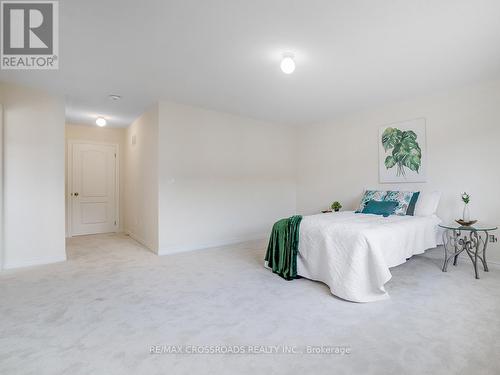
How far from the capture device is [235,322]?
2143 mm

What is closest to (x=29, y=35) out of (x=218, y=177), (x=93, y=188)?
(x=218, y=177)

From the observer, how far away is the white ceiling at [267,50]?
2.12 meters

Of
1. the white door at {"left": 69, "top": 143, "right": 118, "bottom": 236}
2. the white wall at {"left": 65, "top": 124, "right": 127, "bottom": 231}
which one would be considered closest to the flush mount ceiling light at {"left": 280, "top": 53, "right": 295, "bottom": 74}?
the white wall at {"left": 65, "top": 124, "right": 127, "bottom": 231}

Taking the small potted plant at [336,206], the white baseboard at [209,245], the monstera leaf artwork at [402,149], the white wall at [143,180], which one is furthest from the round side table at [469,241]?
the white wall at [143,180]

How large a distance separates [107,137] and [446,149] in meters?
6.64

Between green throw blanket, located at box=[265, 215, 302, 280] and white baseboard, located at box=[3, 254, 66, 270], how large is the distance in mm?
3127

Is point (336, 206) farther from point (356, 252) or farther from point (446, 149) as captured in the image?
point (356, 252)

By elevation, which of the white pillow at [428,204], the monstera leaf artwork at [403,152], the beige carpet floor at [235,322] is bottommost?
the beige carpet floor at [235,322]

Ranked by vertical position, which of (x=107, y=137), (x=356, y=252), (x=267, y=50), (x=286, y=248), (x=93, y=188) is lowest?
(x=286, y=248)

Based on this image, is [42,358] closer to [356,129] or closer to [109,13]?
[109,13]

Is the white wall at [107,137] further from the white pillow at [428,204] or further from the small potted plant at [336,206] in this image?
the white pillow at [428,204]

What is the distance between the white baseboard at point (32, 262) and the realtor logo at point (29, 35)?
8.23ft

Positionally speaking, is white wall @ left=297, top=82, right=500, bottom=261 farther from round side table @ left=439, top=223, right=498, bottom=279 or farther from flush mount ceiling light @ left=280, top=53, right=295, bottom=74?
flush mount ceiling light @ left=280, top=53, right=295, bottom=74

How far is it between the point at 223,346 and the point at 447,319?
1.82m
